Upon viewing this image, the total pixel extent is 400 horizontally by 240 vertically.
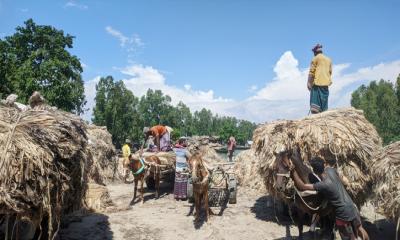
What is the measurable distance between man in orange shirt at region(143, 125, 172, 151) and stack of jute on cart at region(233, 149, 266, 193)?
3.73m

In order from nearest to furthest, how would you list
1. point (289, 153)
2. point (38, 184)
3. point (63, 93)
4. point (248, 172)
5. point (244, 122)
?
point (38, 184), point (289, 153), point (248, 172), point (63, 93), point (244, 122)

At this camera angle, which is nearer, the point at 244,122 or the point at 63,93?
the point at 63,93

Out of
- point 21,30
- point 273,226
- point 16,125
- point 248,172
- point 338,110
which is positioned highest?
point 21,30

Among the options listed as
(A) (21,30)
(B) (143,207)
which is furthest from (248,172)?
(A) (21,30)

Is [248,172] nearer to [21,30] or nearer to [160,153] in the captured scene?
[160,153]

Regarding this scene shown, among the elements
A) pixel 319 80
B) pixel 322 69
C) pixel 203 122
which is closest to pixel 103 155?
pixel 319 80

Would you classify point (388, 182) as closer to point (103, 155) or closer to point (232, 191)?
point (232, 191)

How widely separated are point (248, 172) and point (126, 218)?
7.68 meters

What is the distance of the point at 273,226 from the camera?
9.43 m

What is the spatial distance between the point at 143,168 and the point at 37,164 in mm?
6844

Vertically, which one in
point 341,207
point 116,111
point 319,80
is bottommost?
point 341,207

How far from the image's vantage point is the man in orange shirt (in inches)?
520

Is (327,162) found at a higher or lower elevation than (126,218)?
higher

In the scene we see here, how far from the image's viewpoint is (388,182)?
270 inches
